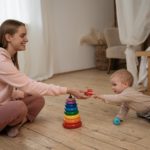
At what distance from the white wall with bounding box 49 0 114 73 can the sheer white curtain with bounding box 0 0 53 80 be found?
23 cm

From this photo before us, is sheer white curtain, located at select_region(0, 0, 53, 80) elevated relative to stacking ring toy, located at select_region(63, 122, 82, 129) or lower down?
elevated

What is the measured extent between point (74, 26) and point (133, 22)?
1.60 m

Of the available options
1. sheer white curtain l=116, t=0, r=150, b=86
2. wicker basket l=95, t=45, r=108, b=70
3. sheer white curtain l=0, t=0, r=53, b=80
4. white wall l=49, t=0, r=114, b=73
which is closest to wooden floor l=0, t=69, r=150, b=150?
sheer white curtain l=116, t=0, r=150, b=86

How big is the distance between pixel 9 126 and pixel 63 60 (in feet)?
8.32

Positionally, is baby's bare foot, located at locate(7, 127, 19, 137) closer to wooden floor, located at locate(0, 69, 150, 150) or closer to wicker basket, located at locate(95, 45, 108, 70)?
wooden floor, located at locate(0, 69, 150, 150)

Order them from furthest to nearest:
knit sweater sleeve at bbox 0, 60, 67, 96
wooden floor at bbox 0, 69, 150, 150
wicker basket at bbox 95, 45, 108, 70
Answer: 1. wicker basket at bbox 95, 45, 108, 70
2. knit sweater sleeve at bbox 0, 60, 67, 96
3. wooden floor at bbox 0, 69, 150, 150

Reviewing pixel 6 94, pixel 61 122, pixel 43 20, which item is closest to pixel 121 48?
pixel 43 20

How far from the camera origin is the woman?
5.49 ft

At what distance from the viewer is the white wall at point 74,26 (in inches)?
163

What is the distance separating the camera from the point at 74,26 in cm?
434

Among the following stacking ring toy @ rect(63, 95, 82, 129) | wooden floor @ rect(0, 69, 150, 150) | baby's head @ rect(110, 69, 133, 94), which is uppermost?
baby's head @ rect(110, 69, 133, 94)

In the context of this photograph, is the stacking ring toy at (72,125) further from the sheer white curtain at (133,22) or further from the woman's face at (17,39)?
the sheer white curtain at (133,22)

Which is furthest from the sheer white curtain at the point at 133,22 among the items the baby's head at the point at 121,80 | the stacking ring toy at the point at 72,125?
the stacking ring toy at the point at 72,125

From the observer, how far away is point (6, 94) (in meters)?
1.77
